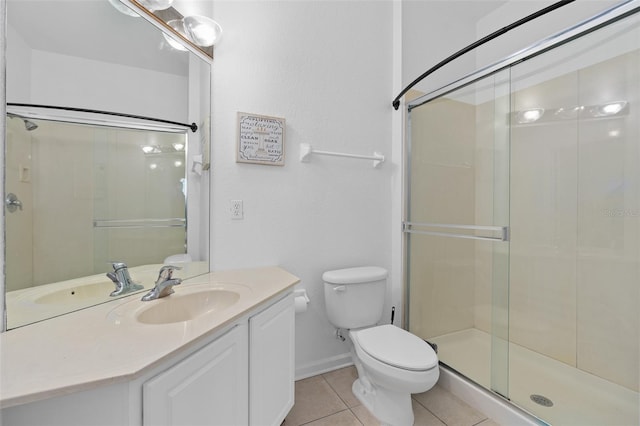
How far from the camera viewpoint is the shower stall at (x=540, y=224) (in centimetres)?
139

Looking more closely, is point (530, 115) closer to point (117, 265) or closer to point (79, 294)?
point (117, 265)

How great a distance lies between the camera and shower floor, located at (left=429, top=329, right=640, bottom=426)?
4.43ft

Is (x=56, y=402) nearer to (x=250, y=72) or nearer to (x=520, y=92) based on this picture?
(x=250, y=72)

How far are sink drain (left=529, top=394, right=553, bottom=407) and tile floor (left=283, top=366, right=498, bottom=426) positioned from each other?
244 mm

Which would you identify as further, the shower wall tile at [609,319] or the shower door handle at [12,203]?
the shower wall tile at [609,319]

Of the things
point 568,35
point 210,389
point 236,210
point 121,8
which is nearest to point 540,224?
point 568,35

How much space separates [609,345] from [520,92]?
149cm

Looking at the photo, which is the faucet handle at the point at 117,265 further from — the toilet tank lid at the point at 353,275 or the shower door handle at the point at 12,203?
the toilet tank lid at the point at 353,275

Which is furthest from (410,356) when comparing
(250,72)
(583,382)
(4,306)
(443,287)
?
(250,72)

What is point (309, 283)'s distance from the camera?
189cm

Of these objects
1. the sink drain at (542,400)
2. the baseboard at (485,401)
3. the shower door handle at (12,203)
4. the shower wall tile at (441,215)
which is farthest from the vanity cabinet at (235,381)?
the sink drain at (542,400)

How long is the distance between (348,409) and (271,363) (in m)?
0.69

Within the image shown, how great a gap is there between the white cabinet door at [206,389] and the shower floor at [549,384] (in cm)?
141

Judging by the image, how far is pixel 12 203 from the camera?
0.89 m
